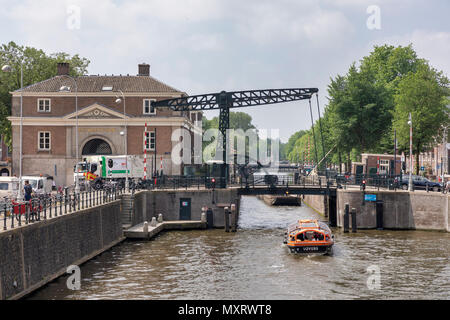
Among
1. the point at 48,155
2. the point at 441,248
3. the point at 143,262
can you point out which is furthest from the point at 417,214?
the point at 48,155

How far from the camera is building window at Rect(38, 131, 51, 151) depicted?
6262cm

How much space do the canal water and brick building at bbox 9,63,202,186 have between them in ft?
64.6

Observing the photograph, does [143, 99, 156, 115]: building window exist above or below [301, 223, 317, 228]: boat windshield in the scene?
above

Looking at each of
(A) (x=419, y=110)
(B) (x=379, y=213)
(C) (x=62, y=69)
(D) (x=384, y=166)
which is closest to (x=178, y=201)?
(B) (x=379, y=213)

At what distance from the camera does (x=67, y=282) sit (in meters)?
27.5

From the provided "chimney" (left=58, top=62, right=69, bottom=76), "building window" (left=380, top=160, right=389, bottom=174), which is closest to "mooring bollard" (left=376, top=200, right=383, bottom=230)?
"building window" (left=380, top=160, right=389, bottom=174)

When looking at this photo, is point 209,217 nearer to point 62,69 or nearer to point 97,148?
point 97,148

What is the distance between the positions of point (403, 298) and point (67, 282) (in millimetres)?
14998

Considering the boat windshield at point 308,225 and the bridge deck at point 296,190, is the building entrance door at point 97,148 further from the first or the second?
the boat windshield at point 308,225

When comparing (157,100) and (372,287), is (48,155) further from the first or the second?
(372,287)

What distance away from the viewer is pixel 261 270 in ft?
103

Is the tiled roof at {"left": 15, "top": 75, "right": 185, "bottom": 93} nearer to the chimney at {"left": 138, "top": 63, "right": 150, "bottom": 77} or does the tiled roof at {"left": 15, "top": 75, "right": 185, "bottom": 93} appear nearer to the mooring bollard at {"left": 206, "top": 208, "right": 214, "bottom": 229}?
the chimney at {"left": 138, "top": 63, "right": 150, "bottom": 77}

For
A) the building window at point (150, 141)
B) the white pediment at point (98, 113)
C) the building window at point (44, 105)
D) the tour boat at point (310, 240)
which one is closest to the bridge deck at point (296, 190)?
the building window at point (150, 141)

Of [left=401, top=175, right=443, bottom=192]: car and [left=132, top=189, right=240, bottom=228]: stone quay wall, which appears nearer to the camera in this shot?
[left=132, top=189, right=240, bottom=228]: stone quay wall
